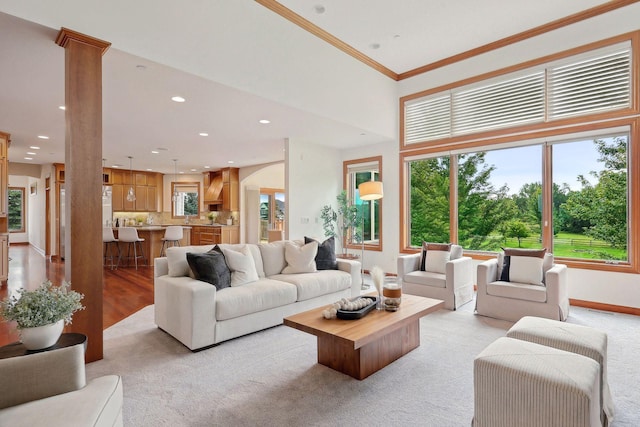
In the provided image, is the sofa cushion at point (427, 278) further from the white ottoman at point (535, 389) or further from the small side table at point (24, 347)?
the small side table at point (24, 347)

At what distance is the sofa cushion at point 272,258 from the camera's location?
4.25m

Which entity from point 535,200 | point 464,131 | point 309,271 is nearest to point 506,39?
point 464,131

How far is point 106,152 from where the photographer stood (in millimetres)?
7664

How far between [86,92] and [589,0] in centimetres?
563

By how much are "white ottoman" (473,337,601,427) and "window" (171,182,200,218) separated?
1122 cm

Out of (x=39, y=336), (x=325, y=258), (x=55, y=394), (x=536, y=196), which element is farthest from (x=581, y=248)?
(x=39, y=336)

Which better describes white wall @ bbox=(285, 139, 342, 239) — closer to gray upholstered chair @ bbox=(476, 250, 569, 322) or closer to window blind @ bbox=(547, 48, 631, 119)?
gray upholstered chair @ bbox=(476, 250, 569, 322)

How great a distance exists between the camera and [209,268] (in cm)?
336

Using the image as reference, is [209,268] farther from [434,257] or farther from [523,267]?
[523,267]

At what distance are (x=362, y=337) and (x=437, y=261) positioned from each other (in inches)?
111

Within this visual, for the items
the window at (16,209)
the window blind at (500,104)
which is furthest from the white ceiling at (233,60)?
the window at (16,209)

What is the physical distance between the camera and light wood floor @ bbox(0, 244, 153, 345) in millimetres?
3986

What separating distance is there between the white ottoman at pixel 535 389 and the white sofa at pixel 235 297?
7.14 ft

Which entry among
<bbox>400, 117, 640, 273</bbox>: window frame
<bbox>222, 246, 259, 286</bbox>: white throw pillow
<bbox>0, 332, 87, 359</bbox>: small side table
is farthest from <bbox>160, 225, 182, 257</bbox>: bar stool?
<bbox>0, 332, 87, 359</bbox>: small side table
